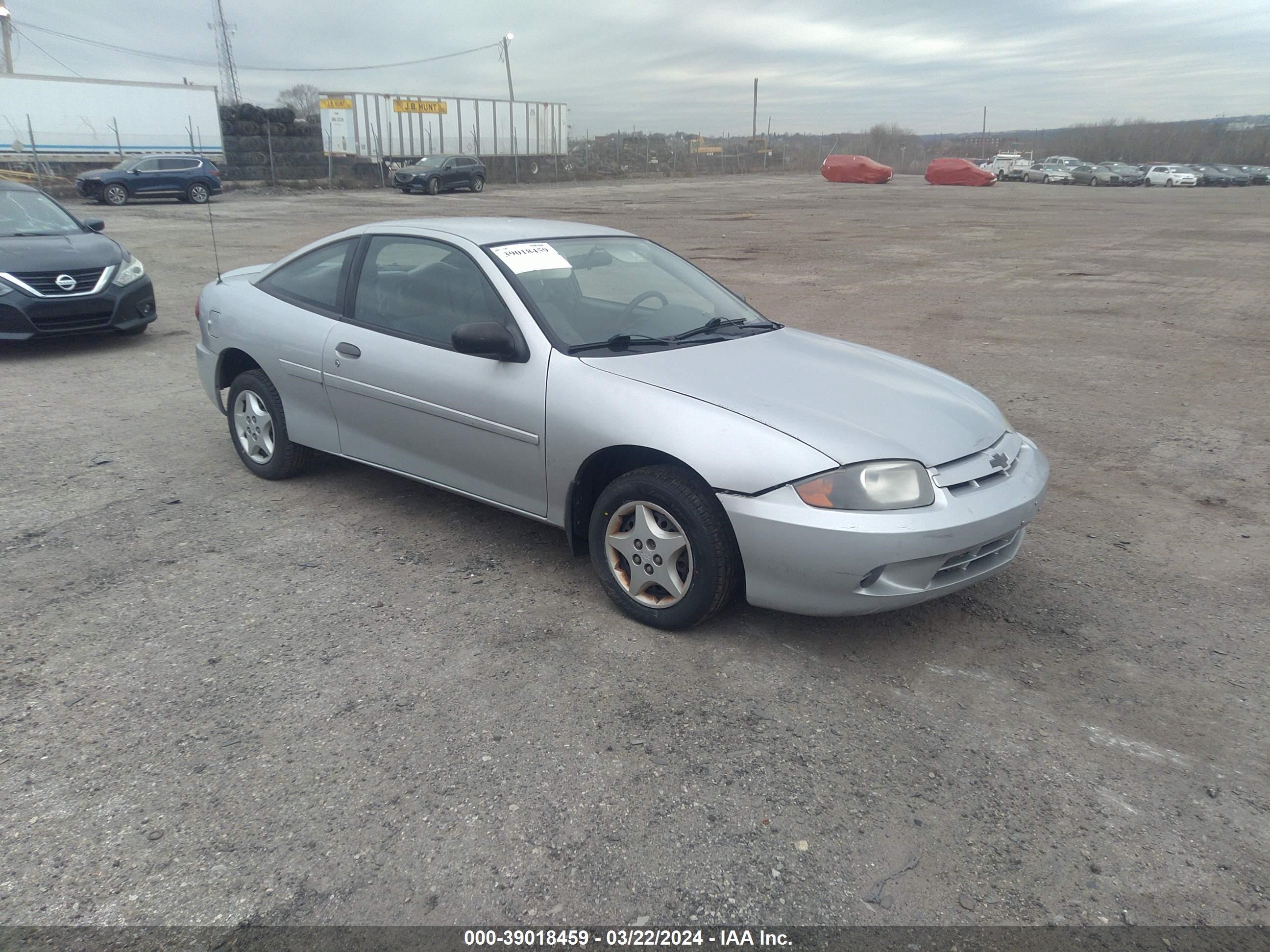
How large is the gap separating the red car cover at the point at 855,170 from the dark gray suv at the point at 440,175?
79.1 feet

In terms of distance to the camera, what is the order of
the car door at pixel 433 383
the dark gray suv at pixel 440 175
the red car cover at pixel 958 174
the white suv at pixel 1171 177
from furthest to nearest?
the white suv at pixel 1171 177
the red car cover at pixel 958 174
the dark gray suv at pixel 440 175
the car door at pixel 433 383

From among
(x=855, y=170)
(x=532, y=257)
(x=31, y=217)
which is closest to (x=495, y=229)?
(x=532, y=257)

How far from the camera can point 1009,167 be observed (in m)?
59.6

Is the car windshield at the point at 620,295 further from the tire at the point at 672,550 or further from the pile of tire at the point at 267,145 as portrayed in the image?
the pile of tire at the point at 267,145

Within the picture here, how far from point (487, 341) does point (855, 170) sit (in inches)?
2110

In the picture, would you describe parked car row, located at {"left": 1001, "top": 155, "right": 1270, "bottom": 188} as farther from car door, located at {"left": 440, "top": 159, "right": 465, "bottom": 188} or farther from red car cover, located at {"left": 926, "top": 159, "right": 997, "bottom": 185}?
car door, located at {"left": 440, "top": 159, "right": 465, "bottom": 188}

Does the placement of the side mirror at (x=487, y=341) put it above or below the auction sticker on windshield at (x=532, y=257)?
below

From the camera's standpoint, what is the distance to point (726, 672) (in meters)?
3.33

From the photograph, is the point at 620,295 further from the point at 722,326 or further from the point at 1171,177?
the point at 1171,177

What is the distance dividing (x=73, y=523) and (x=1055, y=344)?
28.1ft

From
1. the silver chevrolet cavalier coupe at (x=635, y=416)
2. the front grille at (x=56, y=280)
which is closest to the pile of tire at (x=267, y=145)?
the front grille at (x=56, y=280)

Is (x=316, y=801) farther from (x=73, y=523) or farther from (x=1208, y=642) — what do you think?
(x=1208, y=642)

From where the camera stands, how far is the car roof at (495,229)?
14.5 ft

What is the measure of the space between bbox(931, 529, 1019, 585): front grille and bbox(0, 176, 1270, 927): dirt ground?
338 millimetres
